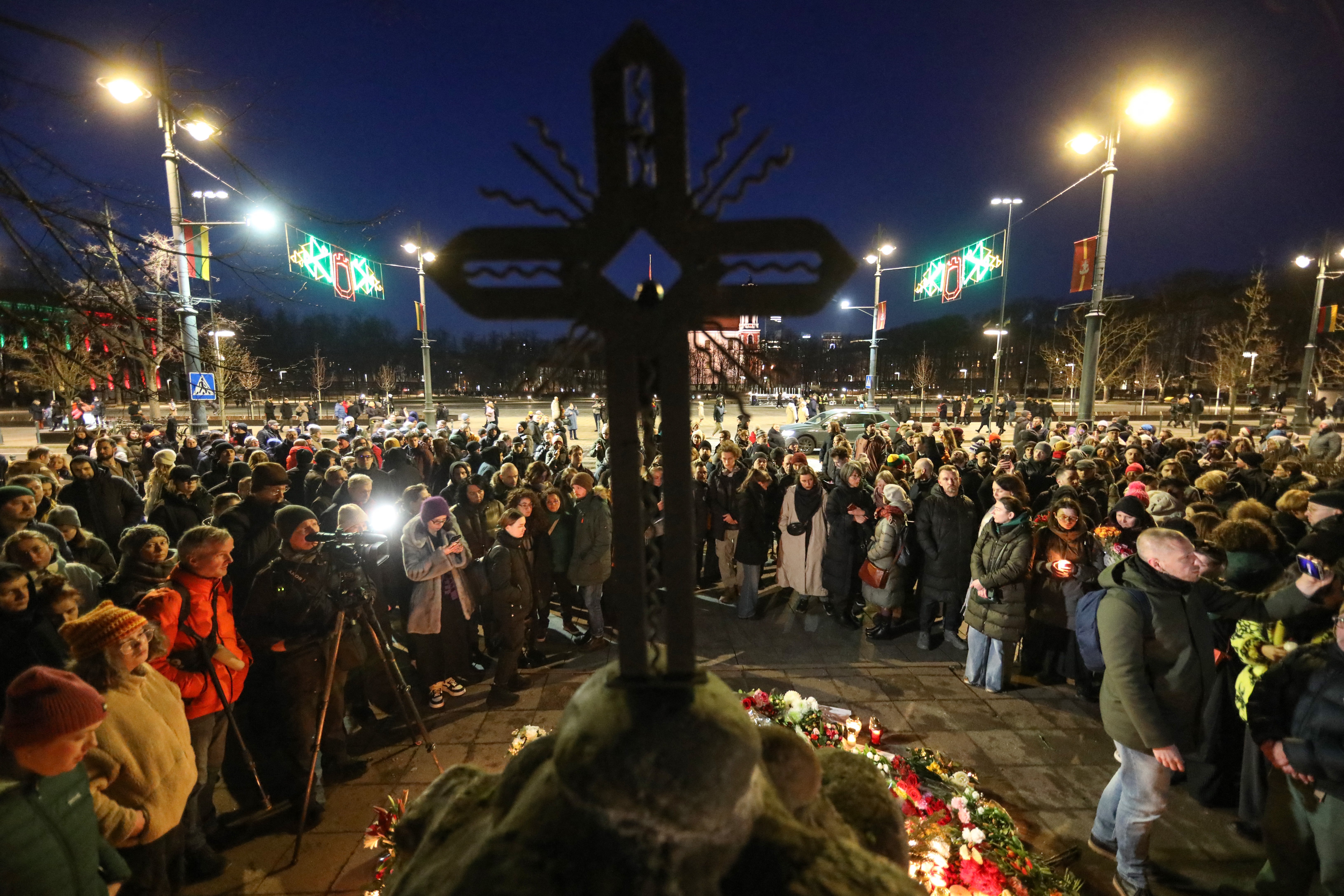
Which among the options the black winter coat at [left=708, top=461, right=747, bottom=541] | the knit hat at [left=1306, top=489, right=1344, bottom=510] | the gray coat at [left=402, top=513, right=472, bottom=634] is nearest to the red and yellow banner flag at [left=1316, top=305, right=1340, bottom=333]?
the knit hat at [left=1306, top=489, right=1344, bottom=510]

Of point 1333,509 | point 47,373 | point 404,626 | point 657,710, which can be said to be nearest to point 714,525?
point 404,626

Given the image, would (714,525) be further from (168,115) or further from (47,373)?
(47,373)

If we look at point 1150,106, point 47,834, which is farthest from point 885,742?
point 1150,106

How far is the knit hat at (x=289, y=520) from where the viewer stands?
3805mm

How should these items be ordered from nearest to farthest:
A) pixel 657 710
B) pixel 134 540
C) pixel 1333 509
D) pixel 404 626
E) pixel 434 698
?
pixel 657 710 < pixel 134 540 < pixel 1333 509 < pixel 434 698 < pixel 404 626

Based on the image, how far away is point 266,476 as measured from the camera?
5258 mm

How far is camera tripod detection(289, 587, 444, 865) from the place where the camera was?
365 cm

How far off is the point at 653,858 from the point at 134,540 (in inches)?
160

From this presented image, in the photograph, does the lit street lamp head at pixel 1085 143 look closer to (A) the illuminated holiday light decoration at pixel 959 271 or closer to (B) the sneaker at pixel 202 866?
(A) the illuminated holiday light decoration at pixel 959 271

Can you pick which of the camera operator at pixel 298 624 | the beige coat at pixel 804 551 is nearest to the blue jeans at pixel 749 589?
the beige coat at pixel 804 551

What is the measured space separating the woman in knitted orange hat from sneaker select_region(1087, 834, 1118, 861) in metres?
5.02

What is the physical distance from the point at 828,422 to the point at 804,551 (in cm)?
1521

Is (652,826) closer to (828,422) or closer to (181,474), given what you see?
(181,474)

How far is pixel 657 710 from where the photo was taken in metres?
1.31
